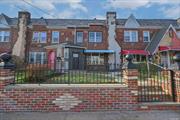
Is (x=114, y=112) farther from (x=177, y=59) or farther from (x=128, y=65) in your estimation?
(x=177, y=59)

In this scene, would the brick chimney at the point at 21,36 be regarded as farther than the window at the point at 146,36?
No

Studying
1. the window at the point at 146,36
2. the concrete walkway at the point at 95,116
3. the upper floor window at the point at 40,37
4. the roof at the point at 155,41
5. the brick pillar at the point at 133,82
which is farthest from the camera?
the window at the point at 146,36

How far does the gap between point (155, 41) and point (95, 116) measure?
2118cm

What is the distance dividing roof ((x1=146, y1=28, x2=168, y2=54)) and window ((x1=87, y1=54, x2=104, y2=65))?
6.55 metres

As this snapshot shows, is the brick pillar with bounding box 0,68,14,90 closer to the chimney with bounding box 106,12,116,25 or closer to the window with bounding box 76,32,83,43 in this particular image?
the window with bounding box 76,32,83,43

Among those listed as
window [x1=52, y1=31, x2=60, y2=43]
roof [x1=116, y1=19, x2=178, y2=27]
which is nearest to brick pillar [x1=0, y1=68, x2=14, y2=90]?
window [x1=52, y1=31, x2=60, y2=43]

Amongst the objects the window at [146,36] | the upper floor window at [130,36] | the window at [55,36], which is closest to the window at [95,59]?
the upper floor window at [130,36]

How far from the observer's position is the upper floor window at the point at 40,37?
25747 mm

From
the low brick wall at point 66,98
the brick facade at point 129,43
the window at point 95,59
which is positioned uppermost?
the brick facade at point 129,43

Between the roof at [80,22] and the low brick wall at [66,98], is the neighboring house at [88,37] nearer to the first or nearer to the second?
the roof at [80,22]

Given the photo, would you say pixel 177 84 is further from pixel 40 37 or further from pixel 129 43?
pixel 40 37

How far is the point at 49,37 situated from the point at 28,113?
20.7 metres

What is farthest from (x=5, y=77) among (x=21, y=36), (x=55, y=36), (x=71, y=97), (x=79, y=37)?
(x=21, y=36)

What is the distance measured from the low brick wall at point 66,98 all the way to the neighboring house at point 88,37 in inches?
721
